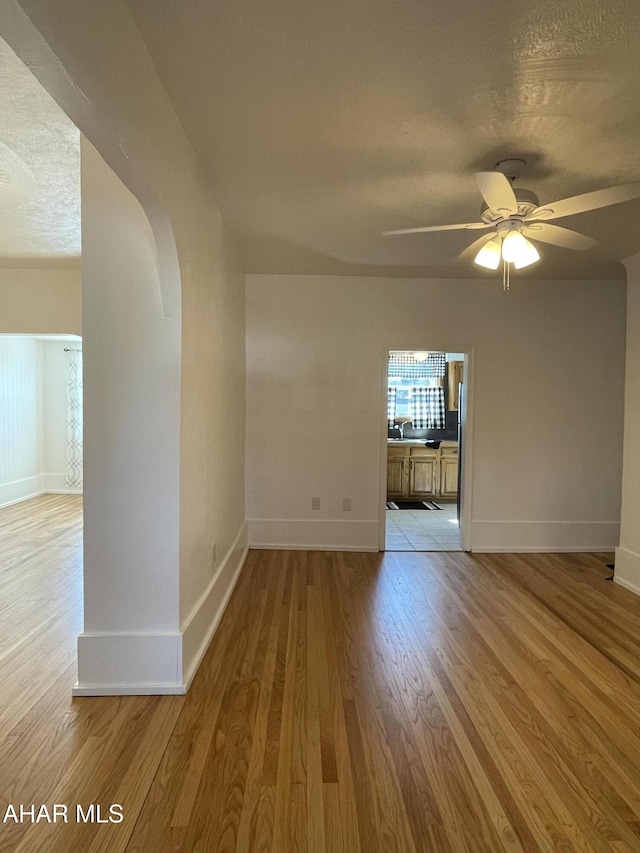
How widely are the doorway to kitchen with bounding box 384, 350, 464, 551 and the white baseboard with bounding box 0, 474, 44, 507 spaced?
16.5ft

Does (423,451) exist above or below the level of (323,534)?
above

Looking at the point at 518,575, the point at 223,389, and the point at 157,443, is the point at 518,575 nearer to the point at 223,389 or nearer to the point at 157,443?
the point at 223,389

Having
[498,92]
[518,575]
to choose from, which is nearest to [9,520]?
[518,575]

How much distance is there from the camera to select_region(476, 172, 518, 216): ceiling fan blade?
6.21ft

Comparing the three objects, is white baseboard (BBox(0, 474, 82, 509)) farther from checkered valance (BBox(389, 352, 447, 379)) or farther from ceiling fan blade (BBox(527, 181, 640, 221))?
ceiling fan blade (BBox(527, 181, 640, 221))

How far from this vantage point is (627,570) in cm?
362

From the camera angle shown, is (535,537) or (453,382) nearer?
(535,537)

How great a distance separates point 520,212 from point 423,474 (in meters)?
4.92

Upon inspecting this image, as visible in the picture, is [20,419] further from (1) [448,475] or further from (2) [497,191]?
(2) [497,191]

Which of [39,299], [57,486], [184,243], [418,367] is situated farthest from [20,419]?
[418,367]

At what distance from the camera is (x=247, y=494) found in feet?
14.3

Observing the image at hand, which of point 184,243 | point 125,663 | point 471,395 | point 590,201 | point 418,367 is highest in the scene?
point 590,201

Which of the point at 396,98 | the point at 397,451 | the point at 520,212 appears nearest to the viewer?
the point at 396,98

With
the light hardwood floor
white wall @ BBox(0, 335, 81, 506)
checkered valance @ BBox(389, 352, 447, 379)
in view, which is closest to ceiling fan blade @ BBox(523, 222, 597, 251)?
the light hardwood floor
